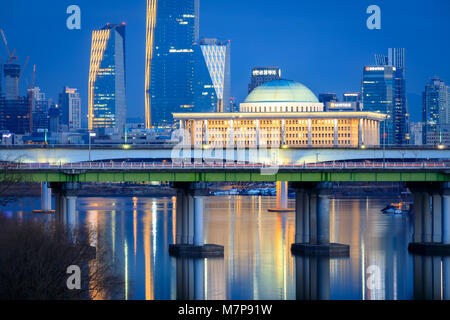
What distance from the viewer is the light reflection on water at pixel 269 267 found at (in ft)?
299

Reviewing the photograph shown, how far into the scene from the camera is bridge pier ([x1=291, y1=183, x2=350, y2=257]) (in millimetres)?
113062

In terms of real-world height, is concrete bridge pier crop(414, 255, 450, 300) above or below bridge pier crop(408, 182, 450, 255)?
below

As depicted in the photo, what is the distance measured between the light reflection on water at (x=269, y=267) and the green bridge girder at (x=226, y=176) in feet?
26.5

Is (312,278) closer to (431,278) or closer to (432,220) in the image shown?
(431,278)

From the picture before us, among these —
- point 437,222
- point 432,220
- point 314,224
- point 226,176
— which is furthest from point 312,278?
point 432,220

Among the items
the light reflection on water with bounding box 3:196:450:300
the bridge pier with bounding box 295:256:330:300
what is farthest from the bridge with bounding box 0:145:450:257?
the bridge pier with bounding box 295:256:330:300

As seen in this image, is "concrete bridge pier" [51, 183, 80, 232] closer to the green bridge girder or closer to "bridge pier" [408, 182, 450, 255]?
the green bridge girder

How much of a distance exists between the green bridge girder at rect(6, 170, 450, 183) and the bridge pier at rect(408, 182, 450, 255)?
7.45ft

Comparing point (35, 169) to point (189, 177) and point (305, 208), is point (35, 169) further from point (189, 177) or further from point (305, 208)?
point (305, 208)

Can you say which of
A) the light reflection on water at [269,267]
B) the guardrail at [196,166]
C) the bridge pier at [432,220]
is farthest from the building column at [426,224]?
the guardrail at [196,166]

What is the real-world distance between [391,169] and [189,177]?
851 inches

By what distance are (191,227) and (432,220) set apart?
86.0 ft
